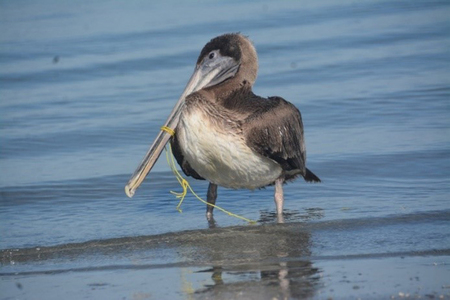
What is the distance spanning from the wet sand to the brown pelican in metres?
0.47

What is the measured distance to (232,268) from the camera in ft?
21.7

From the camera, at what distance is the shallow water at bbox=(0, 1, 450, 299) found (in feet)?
22.2

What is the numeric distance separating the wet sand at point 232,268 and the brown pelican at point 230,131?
47cm

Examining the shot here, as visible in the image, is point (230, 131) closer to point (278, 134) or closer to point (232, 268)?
point (278, 134)

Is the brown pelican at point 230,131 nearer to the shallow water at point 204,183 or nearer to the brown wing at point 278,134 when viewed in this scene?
the brown wing at point 278,134

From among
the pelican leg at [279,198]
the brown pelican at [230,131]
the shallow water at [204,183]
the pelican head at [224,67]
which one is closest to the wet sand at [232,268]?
the shallow water at [204,183]

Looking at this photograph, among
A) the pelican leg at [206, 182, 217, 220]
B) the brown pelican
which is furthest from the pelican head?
the pelican leg at [206, 182, 217, 220]

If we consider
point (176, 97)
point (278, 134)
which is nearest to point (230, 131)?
point (278, 134)

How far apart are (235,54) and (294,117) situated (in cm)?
71

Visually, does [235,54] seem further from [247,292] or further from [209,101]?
[247,292]

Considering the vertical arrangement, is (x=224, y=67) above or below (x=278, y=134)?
above

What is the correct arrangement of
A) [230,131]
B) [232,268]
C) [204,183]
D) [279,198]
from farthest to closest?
[204,183]
[279,198]
[230,131]
[232,268]

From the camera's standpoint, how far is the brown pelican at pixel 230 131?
303 inches

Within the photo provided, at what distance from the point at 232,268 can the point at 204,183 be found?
3.28 metres
